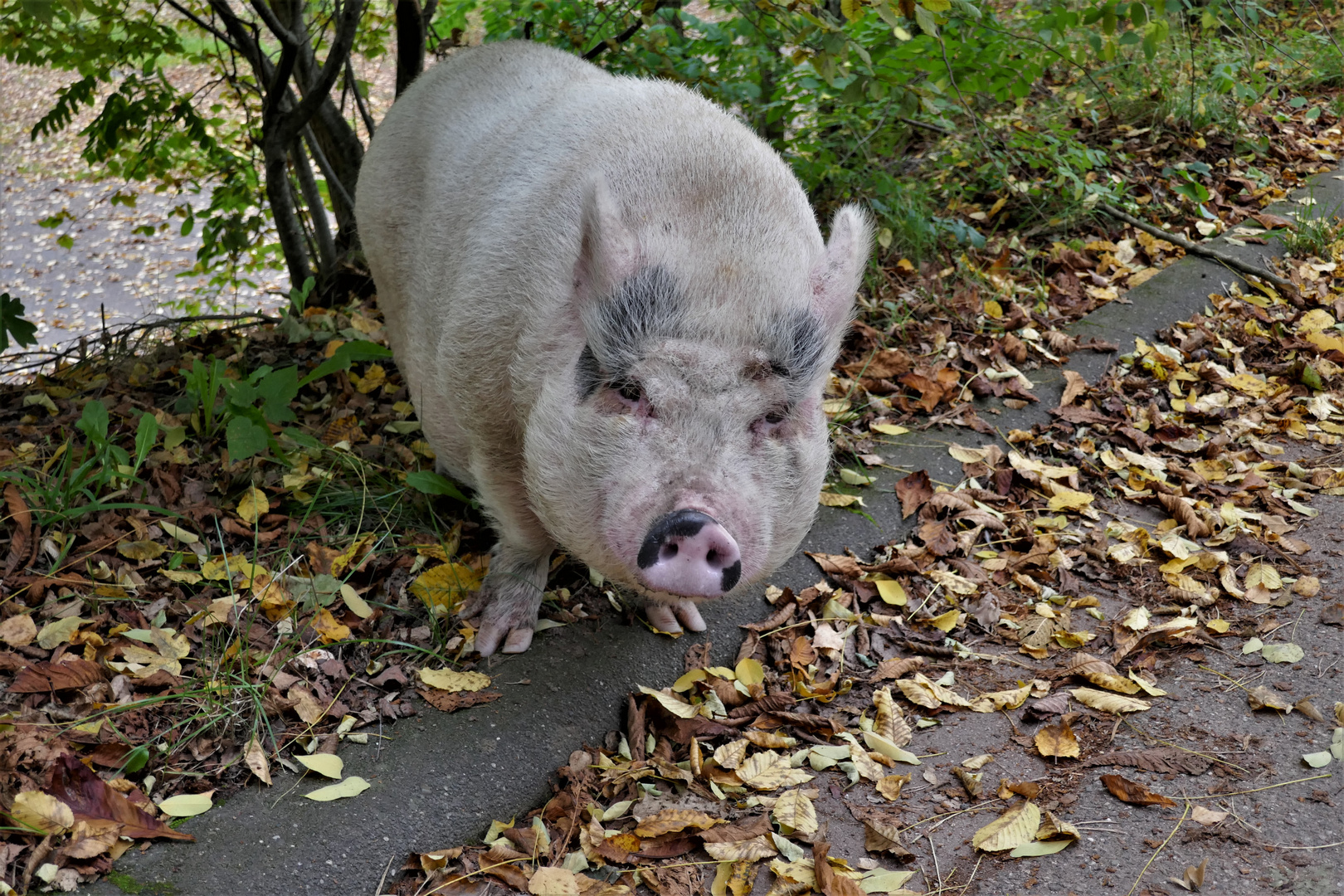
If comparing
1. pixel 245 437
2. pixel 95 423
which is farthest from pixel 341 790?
pixel 95 423

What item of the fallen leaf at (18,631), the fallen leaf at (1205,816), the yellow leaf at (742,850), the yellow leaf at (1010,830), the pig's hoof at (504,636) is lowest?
the fallen leaf at (1205,816)

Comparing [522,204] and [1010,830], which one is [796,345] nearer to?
[522,204]

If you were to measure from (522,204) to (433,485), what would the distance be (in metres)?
1.18

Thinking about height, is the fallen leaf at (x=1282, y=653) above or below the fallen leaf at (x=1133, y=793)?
below

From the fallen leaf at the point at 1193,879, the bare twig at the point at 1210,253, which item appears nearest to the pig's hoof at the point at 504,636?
the fallen leaf at the point at 1193,879

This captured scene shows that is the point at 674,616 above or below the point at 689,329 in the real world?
below

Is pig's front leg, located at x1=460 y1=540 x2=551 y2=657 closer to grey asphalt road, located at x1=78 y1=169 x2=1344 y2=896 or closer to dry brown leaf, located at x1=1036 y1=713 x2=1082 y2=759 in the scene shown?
grey asphalt road, located at x1=78 y1=169 x2=1344 y2=896

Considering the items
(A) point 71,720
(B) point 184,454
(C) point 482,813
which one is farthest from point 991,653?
(B) point 184,454

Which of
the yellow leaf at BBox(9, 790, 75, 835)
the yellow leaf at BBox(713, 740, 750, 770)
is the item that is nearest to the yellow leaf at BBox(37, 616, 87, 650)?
the yellow leaf at BBox(9, 790, 75, 835)

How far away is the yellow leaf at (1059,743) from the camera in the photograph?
11.3ft

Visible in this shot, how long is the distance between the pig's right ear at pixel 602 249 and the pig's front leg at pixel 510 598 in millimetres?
1134

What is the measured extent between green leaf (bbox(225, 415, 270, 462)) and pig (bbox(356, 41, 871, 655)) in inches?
26.0

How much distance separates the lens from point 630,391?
10.2ft

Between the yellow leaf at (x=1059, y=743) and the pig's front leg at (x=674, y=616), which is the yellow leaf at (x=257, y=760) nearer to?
the pig's front leg at (x=674, y=616)
